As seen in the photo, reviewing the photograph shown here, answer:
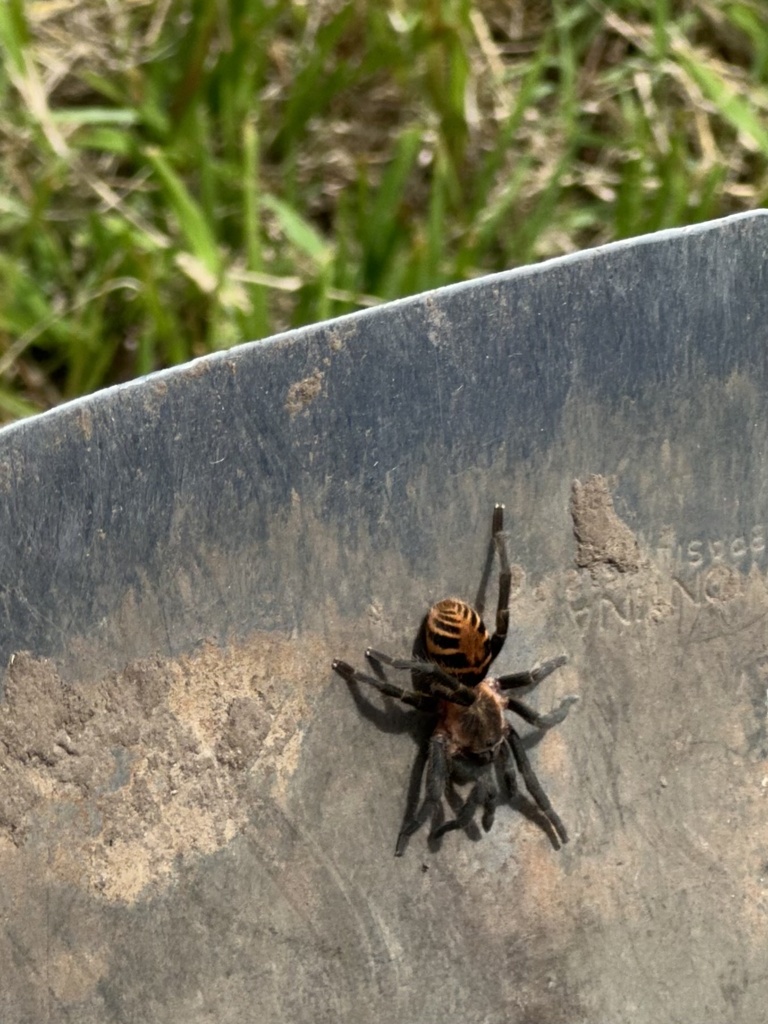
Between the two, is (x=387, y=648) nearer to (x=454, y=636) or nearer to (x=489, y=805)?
(x=454, y=636)

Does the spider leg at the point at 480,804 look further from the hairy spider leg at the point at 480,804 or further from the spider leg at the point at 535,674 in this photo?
the spider leg at the point at 535,674

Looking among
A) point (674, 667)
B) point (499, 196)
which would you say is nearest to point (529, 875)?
point (674, 667)

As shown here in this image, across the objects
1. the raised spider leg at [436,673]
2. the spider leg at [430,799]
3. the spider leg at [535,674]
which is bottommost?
the spider leg at [430,799]

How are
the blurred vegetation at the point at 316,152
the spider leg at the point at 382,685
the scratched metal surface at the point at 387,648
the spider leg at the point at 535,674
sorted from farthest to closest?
1. the blurred vegetation at the point at 316,152
2. the spider leg at the point at 535,674
3. the spider leg at the point at 382,685
4. the scratched metal surface at the point at 387,648

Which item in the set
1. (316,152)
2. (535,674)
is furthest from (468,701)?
(316,152)

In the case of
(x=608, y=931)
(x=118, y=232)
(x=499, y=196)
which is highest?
(x=118, y=232)

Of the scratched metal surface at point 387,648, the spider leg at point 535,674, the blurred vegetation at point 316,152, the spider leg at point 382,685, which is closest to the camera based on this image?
the scratched metal surface at point 387,648

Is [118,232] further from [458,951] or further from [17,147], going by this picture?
[458,951]

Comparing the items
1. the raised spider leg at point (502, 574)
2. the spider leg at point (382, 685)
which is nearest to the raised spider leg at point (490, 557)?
the raised spider leg at point (502, 574)
